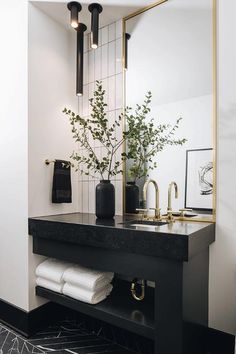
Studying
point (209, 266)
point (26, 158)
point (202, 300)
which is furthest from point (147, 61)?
point (202, 300)

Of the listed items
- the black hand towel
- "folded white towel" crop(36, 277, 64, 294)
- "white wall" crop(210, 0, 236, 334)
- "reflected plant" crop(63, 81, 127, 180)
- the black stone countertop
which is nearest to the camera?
the black stone countertop

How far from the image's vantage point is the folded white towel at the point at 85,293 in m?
1.62

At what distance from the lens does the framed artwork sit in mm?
1654

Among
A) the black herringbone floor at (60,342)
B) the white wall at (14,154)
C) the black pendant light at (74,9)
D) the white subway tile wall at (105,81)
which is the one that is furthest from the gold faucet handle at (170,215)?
the black pendant light at (74,9)

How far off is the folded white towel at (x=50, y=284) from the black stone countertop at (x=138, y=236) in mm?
329

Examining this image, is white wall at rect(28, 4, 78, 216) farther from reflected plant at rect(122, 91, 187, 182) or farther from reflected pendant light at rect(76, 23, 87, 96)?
reflected plant at rect(122, 91, 187, 182)

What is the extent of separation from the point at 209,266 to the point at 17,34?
213 cm

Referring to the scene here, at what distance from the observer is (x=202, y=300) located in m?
1.51

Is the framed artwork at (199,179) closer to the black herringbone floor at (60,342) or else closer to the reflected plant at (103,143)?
the reflected plant at (103,143)

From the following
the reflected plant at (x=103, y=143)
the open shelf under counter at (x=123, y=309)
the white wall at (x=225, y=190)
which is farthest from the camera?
the reflected plant at (x=103, y=143)

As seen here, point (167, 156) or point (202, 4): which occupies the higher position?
point (202, 4)

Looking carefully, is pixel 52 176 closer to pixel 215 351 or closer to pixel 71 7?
pixel 71 7

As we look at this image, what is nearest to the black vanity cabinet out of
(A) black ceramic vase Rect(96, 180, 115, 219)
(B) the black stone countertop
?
(B) the black stone countertop

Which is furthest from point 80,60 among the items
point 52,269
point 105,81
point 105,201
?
point 52,269
